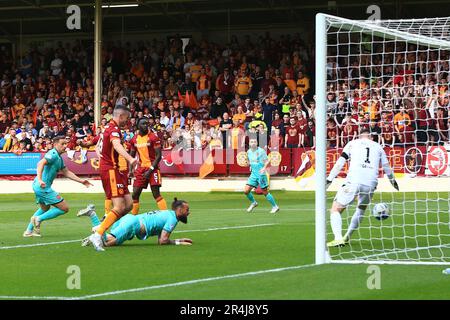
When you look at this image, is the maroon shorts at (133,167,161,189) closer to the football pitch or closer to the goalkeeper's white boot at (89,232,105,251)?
the football pitch

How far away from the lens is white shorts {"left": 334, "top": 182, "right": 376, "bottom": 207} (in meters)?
14.8

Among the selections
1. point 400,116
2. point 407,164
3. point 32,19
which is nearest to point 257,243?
point 400,116

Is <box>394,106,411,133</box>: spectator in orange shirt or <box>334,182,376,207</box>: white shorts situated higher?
<box>394,106,411,133</box>: spectator in orange shirt

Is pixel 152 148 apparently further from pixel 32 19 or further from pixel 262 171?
pixel 32 19

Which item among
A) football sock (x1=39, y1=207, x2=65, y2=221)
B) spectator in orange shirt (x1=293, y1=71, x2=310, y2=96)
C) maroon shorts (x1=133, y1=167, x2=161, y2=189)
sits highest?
spectator in orange shirt (x1=293, y1=71, x2=310, y2=96)

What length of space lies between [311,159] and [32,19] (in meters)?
18.9

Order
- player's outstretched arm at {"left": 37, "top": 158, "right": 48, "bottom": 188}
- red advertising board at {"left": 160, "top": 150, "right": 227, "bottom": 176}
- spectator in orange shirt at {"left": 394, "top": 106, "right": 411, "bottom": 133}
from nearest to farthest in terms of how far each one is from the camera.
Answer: player's outstretched arm at {"left": 37, "top": 158, "right": 48, "bottom": 188}
spectator in orange shirt at {"left": 394, "top": 106, "right": 411, "bottom": 133}
red advertising board at {"left": 160, "top": 150, "right": 227, "bottom": 176}

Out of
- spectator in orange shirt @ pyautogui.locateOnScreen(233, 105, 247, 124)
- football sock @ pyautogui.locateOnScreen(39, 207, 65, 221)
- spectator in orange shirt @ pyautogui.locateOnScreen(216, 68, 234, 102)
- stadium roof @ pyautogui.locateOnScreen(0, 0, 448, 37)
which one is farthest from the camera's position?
stadium roof @ pyautogui.locateOnScreen(0, 0, 448, 37)

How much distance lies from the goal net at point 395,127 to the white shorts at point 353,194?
92 mm

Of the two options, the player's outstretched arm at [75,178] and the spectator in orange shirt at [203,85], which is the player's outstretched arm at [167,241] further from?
the spectator in orange shirt at [203,85]

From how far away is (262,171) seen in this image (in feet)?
79.7

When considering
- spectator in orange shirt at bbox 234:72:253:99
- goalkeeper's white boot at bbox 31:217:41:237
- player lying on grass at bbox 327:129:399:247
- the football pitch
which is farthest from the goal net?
goalkeeper's white boot at bbox 31:217:41:237

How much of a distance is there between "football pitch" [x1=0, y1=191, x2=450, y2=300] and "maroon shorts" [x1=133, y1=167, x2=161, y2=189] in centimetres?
168

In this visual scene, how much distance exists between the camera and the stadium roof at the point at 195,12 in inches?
1592
